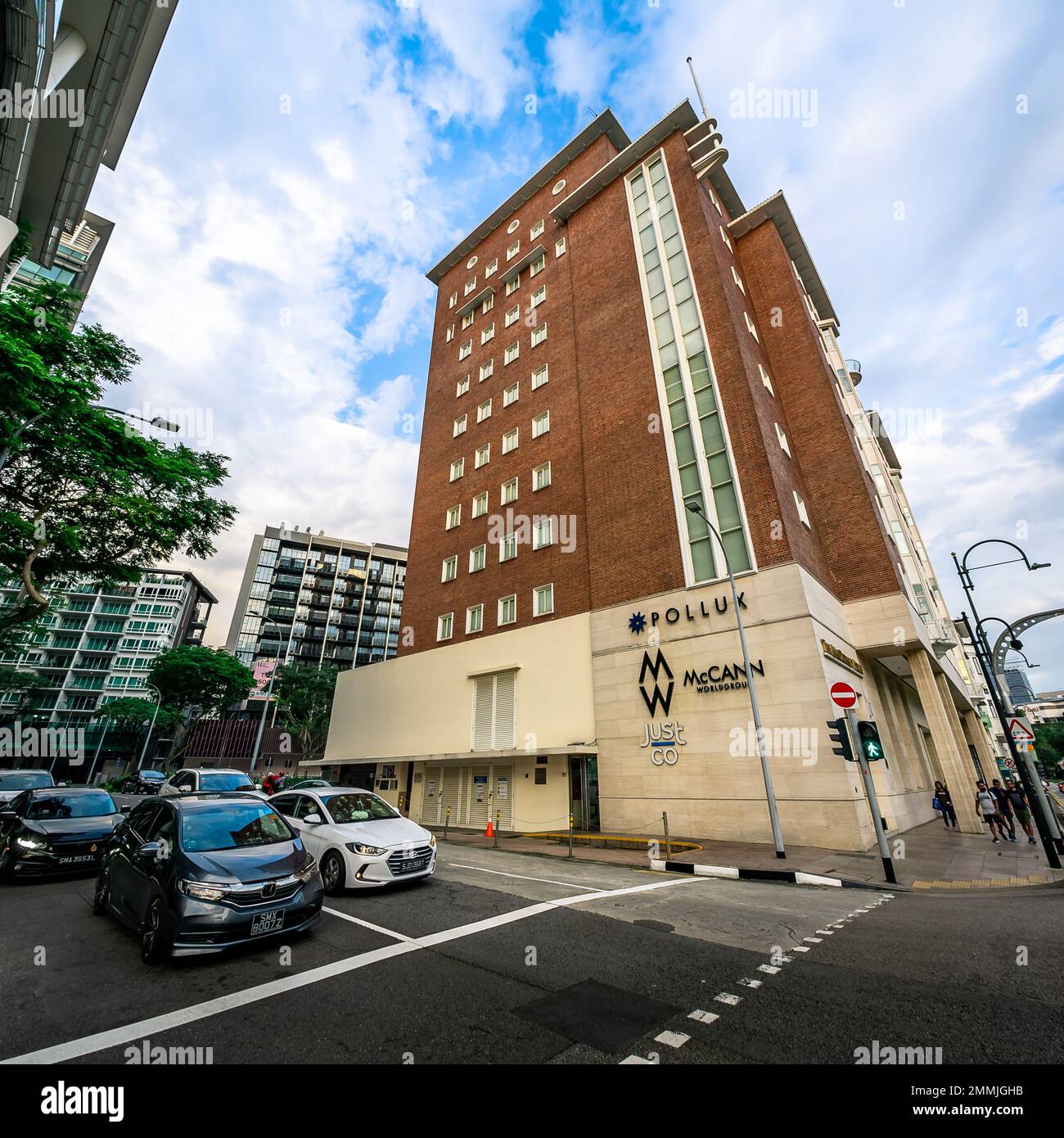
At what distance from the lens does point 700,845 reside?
15.2 meters

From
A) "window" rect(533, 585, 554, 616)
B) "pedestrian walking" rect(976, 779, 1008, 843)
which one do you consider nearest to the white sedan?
"window" rect(533, 585, 554, 616)

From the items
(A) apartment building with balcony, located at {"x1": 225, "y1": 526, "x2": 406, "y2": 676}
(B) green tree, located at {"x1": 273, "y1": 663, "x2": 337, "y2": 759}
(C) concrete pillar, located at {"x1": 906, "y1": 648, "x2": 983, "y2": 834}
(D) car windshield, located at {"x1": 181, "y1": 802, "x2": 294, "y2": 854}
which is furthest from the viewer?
(A) apartment building with balcony, located at {"x1": 225, "y1": 526, "x2": 406, "y2": 676}

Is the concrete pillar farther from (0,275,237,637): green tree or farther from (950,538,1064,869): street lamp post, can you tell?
(0,275,237,637): green tree

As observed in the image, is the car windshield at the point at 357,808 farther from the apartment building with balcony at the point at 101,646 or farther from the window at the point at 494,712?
the apartment building with balcony at the point at 101,646

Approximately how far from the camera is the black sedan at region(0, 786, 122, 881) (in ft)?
32.3

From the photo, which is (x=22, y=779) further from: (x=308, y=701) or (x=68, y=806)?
(x=308, y=701)

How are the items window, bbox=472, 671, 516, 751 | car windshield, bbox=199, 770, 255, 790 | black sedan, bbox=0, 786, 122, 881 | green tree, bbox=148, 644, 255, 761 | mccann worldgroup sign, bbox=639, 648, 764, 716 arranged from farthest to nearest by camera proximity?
1. green tree, bbox=148, 644, 255, 761
2. window, bbox=472, 671, 516, 751
3. mccann worldgroup sign, bbox=639, 648, 764, 716
4. car windshield, bbox=199, 770, 255, 790
5. black sedan, bbox=0, 786, 122, 881

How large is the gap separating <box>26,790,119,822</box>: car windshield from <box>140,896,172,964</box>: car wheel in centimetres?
726

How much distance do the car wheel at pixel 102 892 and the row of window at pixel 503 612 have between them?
17.7 meters

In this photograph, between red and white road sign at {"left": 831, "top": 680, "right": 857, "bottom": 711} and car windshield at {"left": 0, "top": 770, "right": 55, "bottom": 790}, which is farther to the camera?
car windshield at {"left": 0, "top": 770, "right": 55, "bottom": 790}

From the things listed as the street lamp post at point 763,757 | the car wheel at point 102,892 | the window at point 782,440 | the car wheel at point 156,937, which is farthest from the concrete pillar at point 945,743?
the car wheel at point 102,892
